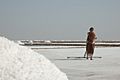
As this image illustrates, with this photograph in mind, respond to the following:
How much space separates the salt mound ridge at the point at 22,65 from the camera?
3.90 meters

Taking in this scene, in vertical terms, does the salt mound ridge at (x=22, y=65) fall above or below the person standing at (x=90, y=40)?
below

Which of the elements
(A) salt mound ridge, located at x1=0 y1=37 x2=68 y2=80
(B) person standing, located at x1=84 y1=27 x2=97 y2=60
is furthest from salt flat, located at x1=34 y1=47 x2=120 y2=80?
(A) salt mound ridge, located at x1=0 y1=37 x2=68 y2=80

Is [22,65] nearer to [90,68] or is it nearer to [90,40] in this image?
[90,68]

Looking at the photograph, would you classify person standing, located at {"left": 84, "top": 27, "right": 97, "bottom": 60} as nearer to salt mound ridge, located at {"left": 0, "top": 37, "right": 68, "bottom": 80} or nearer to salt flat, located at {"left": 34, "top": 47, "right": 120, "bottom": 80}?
salt flat, located at {"left": 34, "top": 47, "right": 120, "bottom": 80}

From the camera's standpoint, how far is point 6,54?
4148 mm

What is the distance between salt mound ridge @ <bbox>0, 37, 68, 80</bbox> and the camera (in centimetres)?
390

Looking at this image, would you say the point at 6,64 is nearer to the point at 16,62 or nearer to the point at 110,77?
the point at 16,62

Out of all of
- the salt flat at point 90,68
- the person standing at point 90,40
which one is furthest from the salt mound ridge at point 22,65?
the person standing at point 90,40

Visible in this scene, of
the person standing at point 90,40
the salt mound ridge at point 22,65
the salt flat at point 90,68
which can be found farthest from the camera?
the person standing at point 90,40

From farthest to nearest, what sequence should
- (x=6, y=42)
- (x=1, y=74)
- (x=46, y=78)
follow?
(x=6, y=42) < (x=46, y=78) < (x=1, y=74)

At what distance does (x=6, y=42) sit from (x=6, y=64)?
517 mm

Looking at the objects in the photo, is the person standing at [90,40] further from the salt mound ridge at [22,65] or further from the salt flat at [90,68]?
the salt mound ridge at [22,65]

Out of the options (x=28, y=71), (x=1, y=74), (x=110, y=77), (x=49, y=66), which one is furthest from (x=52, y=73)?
(x=110, y=77)

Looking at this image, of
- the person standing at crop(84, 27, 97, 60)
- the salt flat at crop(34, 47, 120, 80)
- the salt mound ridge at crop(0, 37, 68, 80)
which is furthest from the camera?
the person standing at crop(84, 27, 97, 60)
